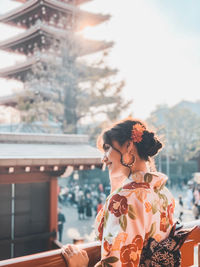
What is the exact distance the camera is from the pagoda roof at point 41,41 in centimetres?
1481

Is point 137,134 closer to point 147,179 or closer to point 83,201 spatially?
point 147,179

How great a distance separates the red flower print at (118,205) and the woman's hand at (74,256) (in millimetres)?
183

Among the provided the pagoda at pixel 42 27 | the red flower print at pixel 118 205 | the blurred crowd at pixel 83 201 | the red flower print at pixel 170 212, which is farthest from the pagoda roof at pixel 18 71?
the red flower print at pixel 118 205

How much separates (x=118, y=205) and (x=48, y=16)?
17095 millimetres

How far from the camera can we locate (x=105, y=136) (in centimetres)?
116

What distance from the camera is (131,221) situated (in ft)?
3.15

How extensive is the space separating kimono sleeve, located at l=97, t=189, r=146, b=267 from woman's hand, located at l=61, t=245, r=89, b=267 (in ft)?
0.19

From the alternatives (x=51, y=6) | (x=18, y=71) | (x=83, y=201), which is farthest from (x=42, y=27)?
(x=83, y=201)

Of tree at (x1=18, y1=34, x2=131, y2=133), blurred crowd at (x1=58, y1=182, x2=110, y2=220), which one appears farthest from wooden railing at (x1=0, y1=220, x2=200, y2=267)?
tree at (x1=18, y1=34, x2=131, y2=133)

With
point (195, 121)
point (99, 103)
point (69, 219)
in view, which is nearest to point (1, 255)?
point (69, 219)

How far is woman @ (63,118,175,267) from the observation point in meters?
0.95

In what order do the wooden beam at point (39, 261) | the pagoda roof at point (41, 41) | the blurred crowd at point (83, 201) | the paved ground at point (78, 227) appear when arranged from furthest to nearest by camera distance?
1. the pagoda roof at point (41, 41)
2. the blurred crowd at point (83, 201)
3. the paved ground at point (78, 227)
4. the wooden beam at point (39, 261)

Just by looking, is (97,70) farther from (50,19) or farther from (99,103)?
(50,19)

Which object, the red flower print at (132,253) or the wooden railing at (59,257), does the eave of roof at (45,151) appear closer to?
the wooden railing at (59,257)
